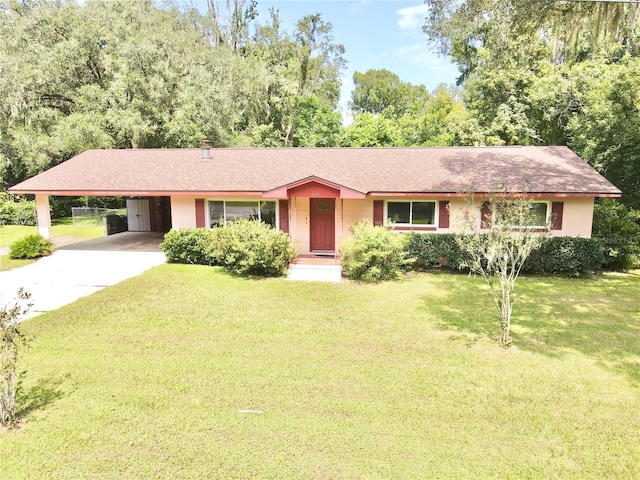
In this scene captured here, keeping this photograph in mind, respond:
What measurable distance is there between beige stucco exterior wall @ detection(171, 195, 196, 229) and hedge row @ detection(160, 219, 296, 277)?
6.27ft

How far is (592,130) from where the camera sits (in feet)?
56.6

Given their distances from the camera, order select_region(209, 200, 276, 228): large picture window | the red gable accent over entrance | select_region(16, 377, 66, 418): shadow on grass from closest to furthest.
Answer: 1. select_region(16, 377, 66, 418): shadow on grass
2. the red gable accent over entrance
3. select_region(209, 200, 276, 228): large picture window

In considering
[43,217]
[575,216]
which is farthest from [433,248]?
[43,217]

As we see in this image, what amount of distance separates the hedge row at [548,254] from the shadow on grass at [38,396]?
10432 mm

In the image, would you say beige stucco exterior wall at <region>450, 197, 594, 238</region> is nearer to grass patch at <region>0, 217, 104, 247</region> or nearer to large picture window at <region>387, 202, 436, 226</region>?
large picture window at <region>387, 202, 436, 226</region>

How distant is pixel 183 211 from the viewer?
15977mm


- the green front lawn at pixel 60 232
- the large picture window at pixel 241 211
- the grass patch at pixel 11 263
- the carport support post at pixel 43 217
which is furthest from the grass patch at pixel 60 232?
the large picture window at pixel 241 211

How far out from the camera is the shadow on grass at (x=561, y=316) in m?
7.64

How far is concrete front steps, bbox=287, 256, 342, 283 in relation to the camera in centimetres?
1286

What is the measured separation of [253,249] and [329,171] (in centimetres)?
568

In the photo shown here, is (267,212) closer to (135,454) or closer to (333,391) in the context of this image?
(333,391)

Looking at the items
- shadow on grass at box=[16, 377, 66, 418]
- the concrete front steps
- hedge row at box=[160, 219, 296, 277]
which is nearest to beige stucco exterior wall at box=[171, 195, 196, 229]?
hedge row at box=[160, 219, 296, 277]

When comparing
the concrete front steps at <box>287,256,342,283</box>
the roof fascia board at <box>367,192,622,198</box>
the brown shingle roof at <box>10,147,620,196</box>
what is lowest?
the concrete front steps at <box>287,256,342,283</box>

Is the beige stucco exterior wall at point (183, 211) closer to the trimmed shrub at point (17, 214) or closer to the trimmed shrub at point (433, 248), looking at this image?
the trimmed shrub at point (433, 248)
